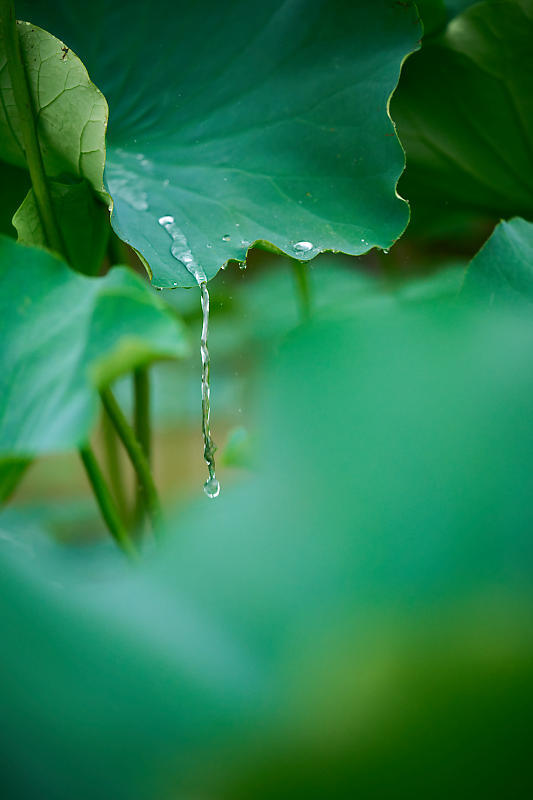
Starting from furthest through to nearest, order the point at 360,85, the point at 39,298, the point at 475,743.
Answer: the point at 360,85, the point at 39,298, the point at 475,743

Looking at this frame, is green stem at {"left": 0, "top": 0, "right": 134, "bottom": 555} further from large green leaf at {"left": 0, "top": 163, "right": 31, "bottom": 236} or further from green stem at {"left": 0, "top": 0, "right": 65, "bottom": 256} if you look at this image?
large green leaf at {"left": 0, "top": 163, "right": 31, "bottom": 236}

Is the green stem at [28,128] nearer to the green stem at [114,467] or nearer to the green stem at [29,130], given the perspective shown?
the green stem at [29,130]

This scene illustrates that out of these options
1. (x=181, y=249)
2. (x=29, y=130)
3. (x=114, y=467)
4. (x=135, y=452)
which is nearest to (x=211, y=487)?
(x=135, y=452)

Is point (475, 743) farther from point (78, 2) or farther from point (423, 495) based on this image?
point (78, 2)

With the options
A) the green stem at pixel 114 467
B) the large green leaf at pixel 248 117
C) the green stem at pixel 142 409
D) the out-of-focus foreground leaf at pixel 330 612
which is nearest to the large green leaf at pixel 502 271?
the large green leaf at pixel 248 117

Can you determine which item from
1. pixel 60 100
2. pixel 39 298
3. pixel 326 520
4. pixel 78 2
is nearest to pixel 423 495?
pixel 326 520

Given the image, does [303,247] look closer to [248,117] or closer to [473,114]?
[248,117]
